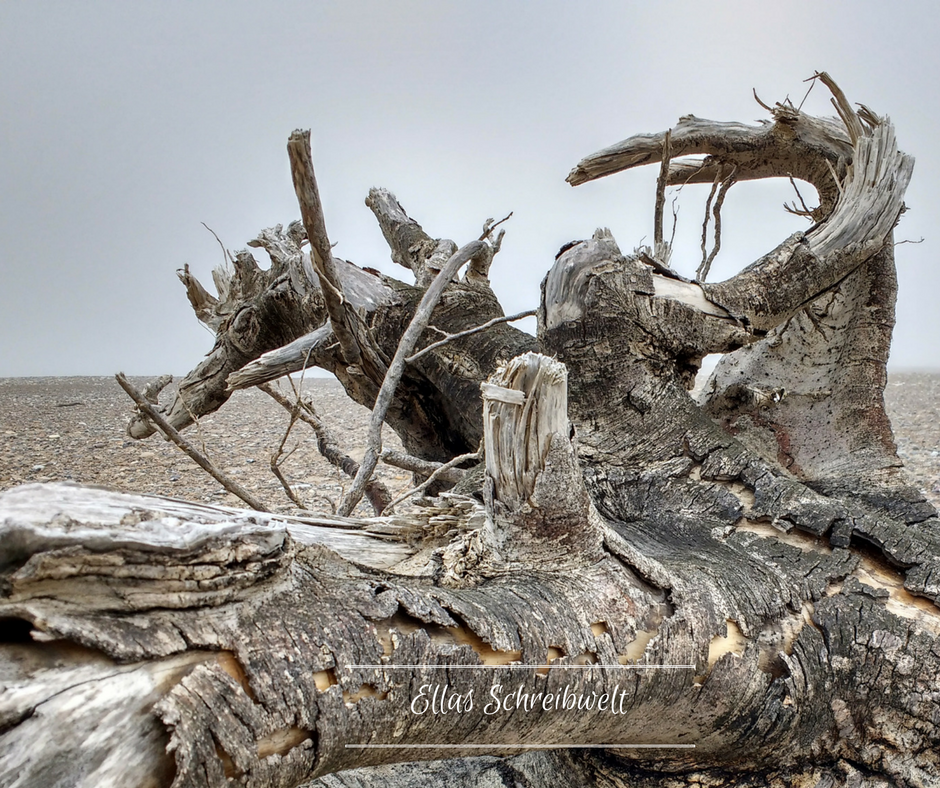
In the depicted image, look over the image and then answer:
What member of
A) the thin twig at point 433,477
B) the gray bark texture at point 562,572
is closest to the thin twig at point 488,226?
the gray bark texture at point 562,572

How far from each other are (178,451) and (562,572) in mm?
3529

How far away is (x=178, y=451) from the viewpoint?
3891 mm

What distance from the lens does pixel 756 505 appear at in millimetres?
1342

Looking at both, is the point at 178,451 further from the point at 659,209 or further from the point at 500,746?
the point at 500,746

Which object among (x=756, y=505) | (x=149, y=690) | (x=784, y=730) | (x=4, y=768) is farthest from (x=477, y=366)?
(x=4, y=768)

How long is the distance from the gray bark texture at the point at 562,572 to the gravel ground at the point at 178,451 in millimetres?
1218

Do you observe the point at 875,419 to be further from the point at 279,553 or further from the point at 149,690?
the point at 149,690

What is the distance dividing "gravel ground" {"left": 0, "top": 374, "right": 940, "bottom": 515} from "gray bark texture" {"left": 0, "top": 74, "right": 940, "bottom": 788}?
4.00 feet

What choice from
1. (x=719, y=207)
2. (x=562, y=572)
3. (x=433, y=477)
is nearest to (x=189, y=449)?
(x=433, y=477)

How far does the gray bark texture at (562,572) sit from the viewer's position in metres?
0.63

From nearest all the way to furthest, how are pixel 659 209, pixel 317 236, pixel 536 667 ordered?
pixel 536 667 → pixel 317 236 → pixel 659 209

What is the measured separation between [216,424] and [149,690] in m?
4.60

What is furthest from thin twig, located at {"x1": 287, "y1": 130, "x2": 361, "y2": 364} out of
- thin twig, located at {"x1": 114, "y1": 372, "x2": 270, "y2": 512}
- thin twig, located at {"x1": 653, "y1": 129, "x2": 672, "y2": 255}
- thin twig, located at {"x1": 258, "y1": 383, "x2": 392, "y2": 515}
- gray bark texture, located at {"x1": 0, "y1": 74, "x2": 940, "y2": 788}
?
thin twig, located at {"x1": 653, "y1": 129, "x2": 672, "y2": 255}

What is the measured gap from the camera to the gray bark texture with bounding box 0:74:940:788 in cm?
63
